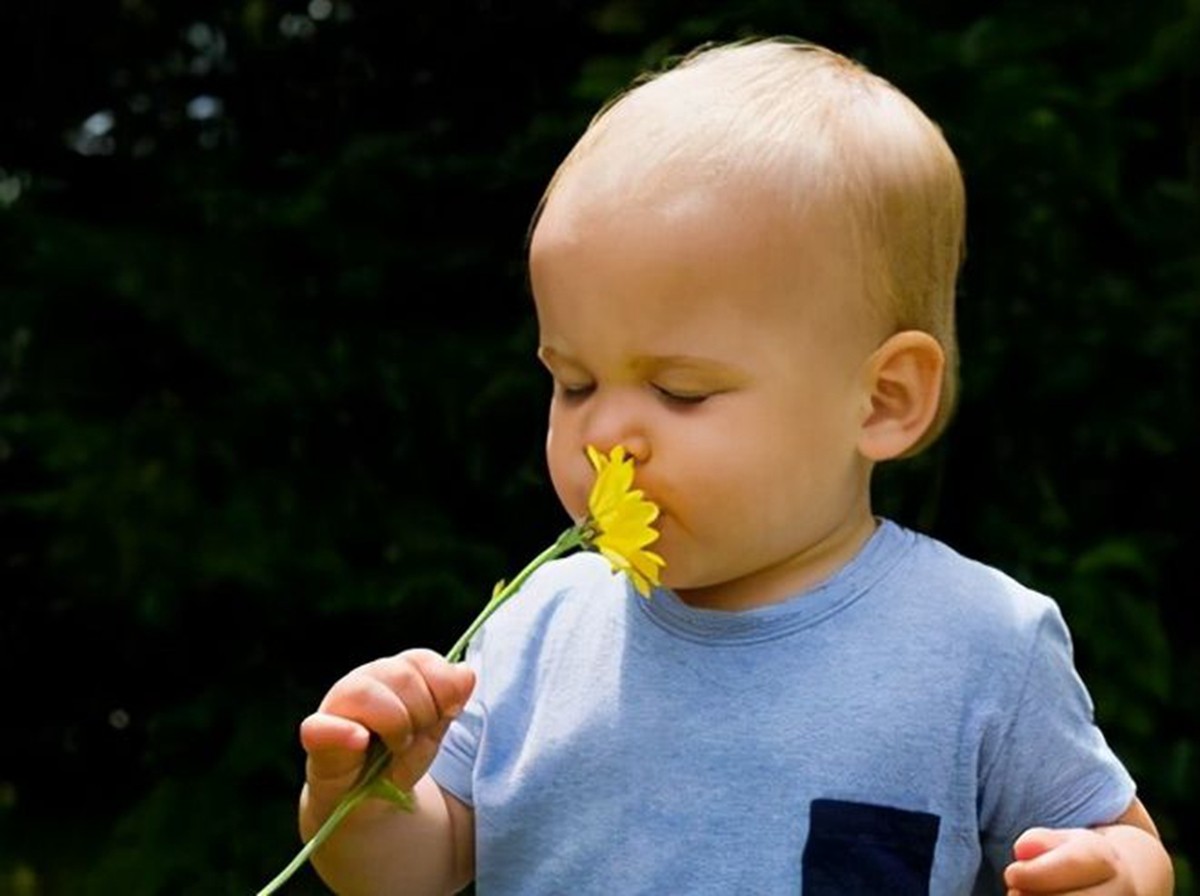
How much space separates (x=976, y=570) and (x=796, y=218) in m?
0.39

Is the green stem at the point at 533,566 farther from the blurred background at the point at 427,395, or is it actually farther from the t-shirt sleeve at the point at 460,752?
the blurred background at the point at 427,395

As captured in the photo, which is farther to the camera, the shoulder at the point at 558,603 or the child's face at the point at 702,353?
the shoulder at the point at 558,603

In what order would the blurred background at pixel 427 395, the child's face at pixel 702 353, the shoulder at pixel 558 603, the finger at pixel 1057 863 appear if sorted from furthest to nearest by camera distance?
the blurred background at pixel 427 395 → the shoulder at pixel 558 603 → the child's face at pixel 702 353 → the finger at pixel 1057 863

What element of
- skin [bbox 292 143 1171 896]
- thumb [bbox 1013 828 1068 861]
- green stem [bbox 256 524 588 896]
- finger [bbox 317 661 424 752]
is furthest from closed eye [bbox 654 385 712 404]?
thumb [bbox 1013 828 1068 861]

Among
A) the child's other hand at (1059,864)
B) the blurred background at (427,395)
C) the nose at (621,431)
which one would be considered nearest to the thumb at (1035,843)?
the child's other hand at (1059,864)

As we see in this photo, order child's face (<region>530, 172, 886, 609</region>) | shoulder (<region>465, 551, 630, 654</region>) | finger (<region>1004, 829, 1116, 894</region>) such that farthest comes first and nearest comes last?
shoulder (<region>465, 551, 630, 654</region>)
child's face (<region>530, 172, 886, 609</region>)
finger (<region>1004, 829, 1116, 894</region>)

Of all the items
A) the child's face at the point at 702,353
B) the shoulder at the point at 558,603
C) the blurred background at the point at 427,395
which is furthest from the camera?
the blurred background at the point at 427,395

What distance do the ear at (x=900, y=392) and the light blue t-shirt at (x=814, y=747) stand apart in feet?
0.33

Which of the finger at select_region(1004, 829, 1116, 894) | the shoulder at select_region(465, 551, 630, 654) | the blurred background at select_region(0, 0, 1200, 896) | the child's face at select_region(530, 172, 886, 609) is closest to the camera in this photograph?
the finger at select_region(1004, 829, 1116, 894)

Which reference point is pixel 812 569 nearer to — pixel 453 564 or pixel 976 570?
pixel 976 570

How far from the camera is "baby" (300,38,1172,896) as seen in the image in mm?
1878

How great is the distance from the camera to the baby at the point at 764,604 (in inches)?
73.9

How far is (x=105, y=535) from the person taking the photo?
3.76 metres

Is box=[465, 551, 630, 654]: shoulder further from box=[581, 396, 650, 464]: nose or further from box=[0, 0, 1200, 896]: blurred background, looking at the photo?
box=[0, 0, 1200, 896]: blurred background
